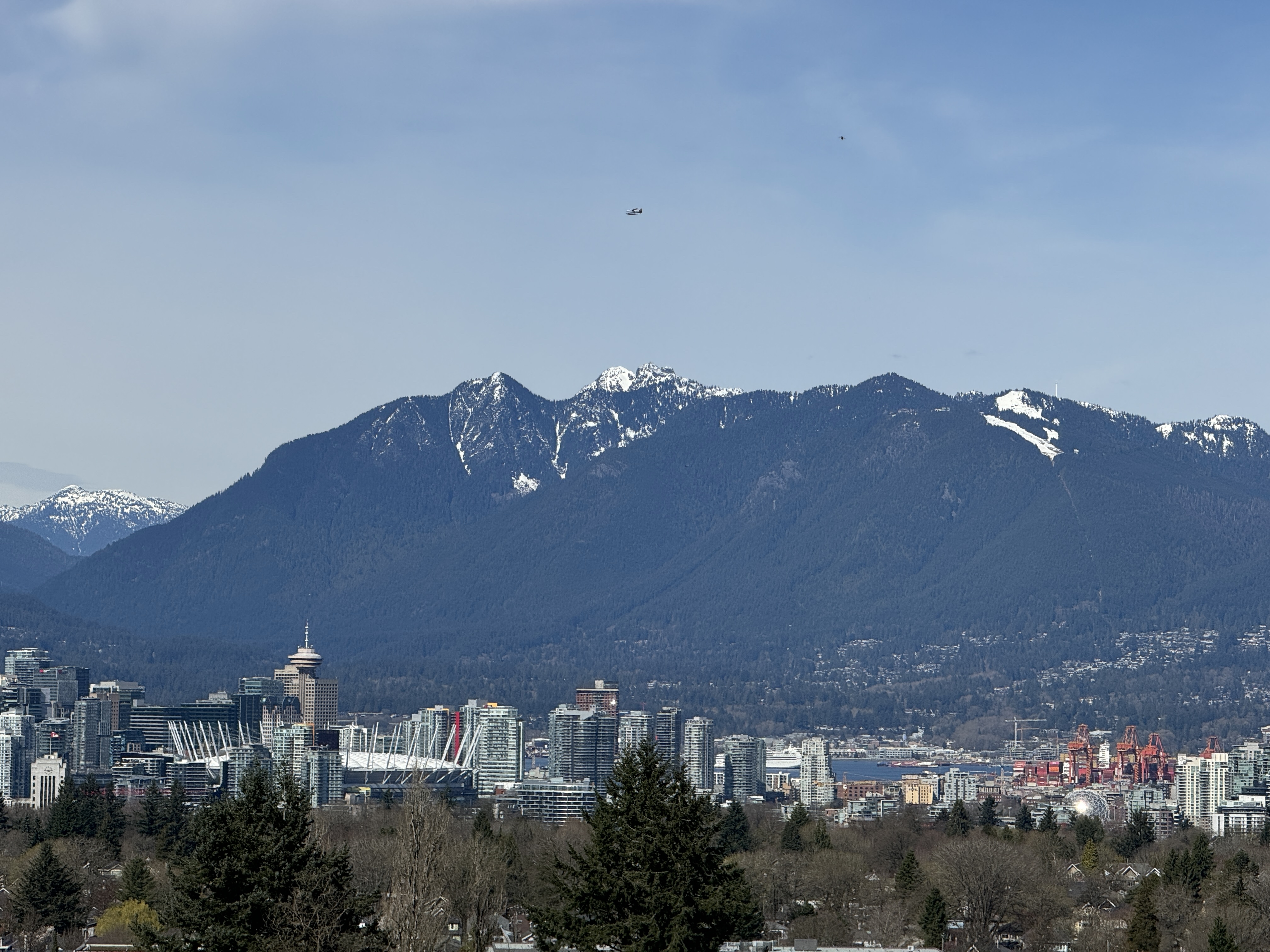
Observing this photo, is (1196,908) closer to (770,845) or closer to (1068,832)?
(770,845)

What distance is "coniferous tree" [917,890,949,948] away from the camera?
7738 centimetres

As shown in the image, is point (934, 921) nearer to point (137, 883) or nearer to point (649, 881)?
point (137, 883)

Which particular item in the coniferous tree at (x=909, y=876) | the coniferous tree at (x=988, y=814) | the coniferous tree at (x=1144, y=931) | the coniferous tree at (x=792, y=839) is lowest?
the coniferous tree at (x=1144, y=931)

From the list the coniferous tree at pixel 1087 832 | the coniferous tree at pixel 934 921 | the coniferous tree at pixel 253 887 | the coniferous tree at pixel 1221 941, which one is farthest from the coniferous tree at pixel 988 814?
the coniferous tree at pixel 253 887

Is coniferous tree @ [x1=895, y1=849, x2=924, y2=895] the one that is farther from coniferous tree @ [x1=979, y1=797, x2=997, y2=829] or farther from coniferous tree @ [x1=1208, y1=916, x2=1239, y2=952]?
coniferous tree @ [x1=979, y1=797, x2=997, y2=829]

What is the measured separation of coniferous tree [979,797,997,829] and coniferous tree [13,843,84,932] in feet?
197

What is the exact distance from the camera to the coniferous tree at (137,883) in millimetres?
75812

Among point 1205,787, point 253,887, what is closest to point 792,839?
point 253,887

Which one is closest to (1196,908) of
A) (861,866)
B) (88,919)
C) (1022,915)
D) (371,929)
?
(1022,915)

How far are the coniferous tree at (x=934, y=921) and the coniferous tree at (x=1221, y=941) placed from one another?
14419 millimetres

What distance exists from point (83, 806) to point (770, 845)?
3229 cm

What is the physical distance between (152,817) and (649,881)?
82.3 metres

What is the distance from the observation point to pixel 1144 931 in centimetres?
7344

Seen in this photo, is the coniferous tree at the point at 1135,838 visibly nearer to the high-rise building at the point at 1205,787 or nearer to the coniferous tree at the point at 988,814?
the coniferous tree at the point at 988,814
